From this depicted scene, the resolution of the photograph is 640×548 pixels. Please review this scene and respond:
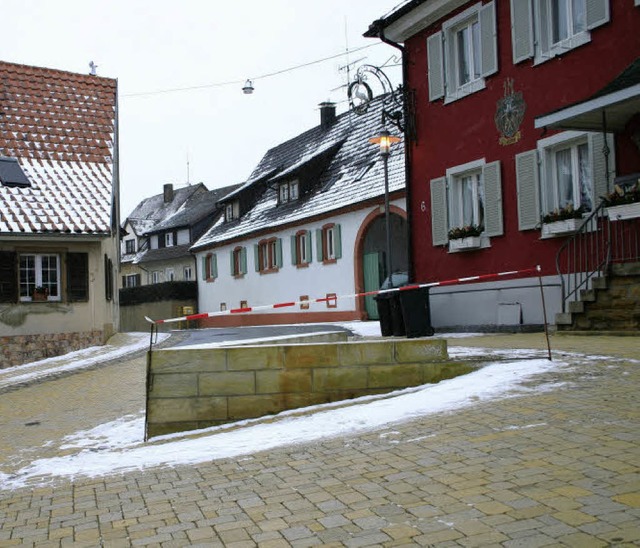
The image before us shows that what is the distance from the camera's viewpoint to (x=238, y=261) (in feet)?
122

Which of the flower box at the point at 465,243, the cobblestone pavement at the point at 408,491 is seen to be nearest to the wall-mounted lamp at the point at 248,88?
the flower box at the point at 465,243

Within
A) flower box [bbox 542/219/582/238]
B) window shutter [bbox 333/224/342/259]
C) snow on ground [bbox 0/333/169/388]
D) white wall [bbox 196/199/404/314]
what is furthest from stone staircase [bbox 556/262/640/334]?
window shutter [bbox 333/224/342/259]

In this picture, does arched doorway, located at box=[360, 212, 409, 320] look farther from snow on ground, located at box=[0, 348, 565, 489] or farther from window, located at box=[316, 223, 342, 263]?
snow on ground, located at box=[0, 348, 565, 489]

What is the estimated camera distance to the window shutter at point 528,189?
48.4 feet

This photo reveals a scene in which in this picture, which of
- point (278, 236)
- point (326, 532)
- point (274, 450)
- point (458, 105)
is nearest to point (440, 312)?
point (458, 105)

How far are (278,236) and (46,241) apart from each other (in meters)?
13.5

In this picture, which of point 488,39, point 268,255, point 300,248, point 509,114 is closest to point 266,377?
point 509,114

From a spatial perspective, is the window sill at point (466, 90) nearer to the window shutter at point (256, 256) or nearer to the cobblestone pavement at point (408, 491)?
the cobblestone pavement at point (408, 491)

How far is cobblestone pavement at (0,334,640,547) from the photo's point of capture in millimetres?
4148

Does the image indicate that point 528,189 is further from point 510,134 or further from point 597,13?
point 597,13

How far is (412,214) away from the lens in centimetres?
1891

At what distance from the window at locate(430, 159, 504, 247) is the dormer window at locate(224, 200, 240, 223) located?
72.9 ft

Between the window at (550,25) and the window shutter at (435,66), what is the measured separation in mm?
2496

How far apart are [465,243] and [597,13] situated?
5.20 meters
